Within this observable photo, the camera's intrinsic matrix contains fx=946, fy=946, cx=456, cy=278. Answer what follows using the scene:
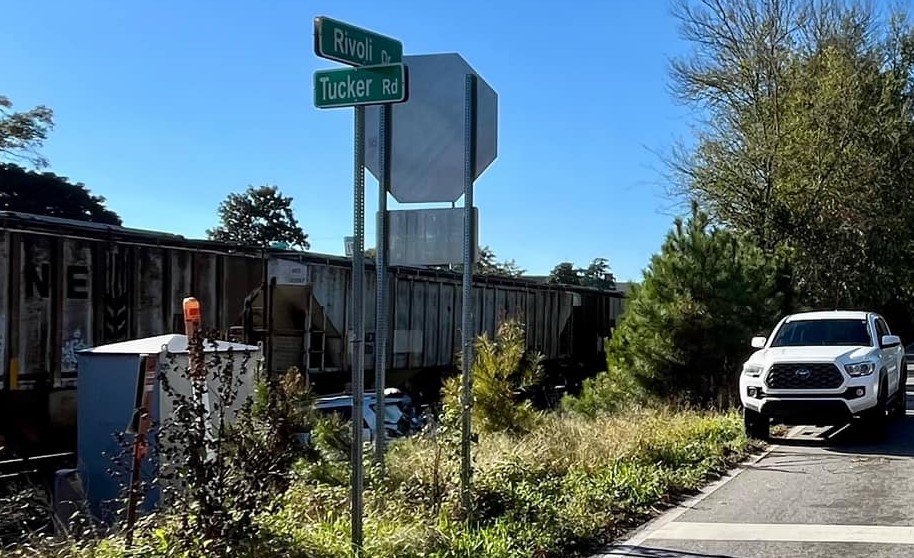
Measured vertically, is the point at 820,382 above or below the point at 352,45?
below

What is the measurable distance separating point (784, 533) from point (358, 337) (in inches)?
→ 158

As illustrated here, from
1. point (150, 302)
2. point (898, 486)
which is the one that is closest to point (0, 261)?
point (150, 302)

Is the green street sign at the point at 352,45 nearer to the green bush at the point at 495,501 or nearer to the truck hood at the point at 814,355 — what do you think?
the green bush at the point at 495,501

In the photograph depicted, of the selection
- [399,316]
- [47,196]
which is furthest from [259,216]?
[399,316]

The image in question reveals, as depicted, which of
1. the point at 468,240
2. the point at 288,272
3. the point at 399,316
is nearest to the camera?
the point at 468,240

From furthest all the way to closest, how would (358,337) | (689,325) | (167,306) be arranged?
(689,325), (167,306), (358,337)

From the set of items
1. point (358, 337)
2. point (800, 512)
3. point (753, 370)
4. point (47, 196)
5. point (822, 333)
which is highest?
point (47, 196)

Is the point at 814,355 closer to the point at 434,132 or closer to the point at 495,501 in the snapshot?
the point at 495,501

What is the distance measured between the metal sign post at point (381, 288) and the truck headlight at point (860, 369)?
768 centimetres

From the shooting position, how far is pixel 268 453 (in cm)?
574

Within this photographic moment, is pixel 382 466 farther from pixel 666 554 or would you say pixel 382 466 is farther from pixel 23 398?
pixel 23 398

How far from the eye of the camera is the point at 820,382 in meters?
12.7

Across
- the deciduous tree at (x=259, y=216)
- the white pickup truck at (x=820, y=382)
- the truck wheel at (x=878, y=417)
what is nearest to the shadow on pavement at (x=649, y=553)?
the white pickup truck at (x=820, y=382)

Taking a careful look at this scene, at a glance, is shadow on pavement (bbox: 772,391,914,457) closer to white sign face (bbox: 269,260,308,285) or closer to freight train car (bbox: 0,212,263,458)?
white sign face (bbox: 269,260,308,285)
